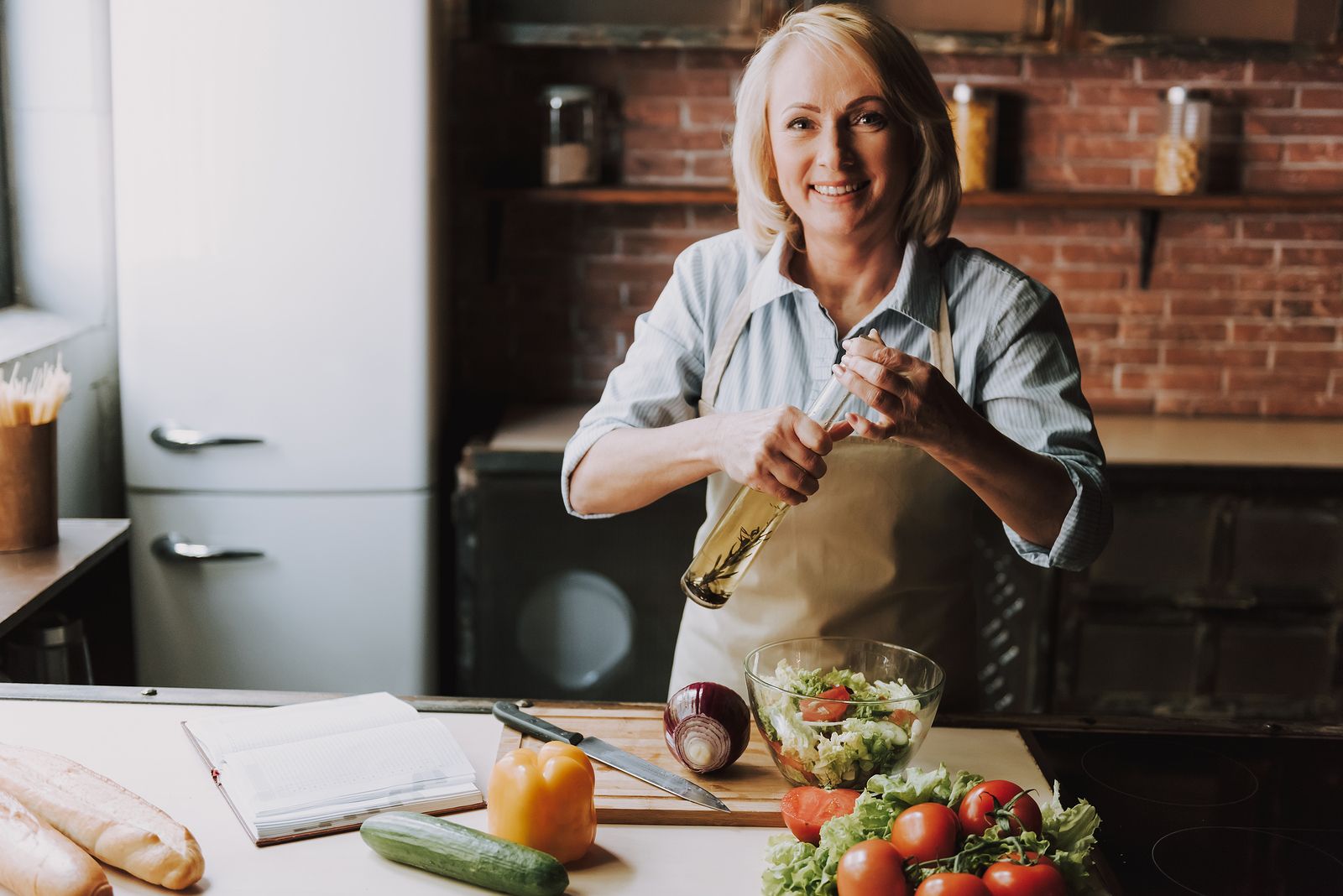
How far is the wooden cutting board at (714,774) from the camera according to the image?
123cm

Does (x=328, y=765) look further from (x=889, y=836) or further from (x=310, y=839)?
(x=889, y=836)

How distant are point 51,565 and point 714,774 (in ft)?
3.62

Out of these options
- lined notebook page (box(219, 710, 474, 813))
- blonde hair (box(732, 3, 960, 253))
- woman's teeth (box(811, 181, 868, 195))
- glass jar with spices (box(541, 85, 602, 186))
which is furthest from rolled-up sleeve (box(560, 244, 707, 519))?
glass jar with spices (box(541, 85, 602, 186))

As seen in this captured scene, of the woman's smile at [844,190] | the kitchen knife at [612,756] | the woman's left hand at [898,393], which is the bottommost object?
the kitchen knife at [612,756]

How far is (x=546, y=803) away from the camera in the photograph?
113cm

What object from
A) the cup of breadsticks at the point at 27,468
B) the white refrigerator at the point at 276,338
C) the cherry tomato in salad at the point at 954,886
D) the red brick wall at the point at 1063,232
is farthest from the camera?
the red brick wall at the point at 1063,232

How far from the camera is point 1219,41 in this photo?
9.96 ft

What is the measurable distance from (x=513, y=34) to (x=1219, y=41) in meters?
1.61

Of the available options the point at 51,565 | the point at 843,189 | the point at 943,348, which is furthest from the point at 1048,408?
the point at 51,565

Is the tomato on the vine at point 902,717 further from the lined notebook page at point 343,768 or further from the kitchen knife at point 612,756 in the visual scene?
the lined notebook page at point 343,768

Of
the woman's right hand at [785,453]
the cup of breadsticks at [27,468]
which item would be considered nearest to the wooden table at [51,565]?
the cup of breadsticks at [27,468]

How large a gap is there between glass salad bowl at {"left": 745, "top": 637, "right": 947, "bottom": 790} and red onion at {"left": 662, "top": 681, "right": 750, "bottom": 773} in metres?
0.02

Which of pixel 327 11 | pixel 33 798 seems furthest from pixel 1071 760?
pixel 327 11

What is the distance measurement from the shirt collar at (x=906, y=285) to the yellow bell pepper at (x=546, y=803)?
2.46ft
